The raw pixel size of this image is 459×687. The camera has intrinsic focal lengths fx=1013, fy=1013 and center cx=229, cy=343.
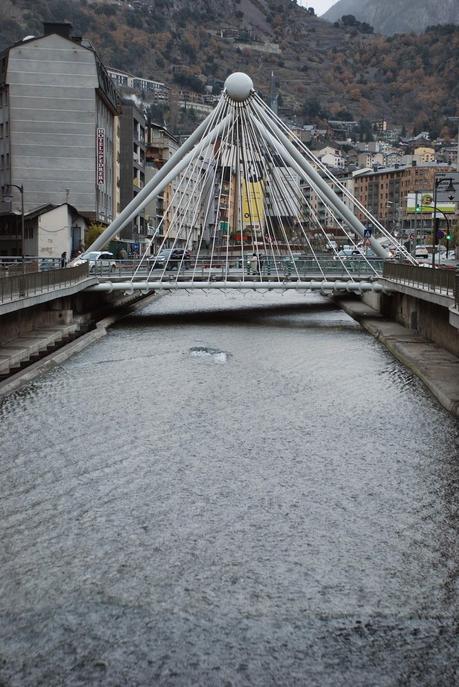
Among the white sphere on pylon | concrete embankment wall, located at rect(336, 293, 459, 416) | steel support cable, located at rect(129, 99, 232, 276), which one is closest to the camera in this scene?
concrete embankment wall, located at rect(336, 293, 459, 416)

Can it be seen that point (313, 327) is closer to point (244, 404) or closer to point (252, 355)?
point (252, 355)

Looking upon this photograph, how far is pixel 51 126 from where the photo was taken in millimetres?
68375

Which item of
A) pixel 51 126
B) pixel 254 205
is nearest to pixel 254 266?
pixel 51 126

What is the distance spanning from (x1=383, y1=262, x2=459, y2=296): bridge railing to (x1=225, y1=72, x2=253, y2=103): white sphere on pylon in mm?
12114

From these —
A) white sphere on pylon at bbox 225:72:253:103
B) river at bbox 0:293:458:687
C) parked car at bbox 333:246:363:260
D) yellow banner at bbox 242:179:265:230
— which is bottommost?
river at bbox 0:293:458:687

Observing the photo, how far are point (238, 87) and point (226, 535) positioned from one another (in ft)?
129

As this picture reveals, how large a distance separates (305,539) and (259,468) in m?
4.01

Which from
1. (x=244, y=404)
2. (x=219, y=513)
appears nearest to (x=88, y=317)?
(x=244, y=404)

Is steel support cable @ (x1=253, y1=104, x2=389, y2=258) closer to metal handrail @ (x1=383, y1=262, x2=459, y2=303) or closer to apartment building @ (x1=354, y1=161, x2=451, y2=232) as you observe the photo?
metal handrail @ (x1=383, y1=262, x2=459, y2=303)

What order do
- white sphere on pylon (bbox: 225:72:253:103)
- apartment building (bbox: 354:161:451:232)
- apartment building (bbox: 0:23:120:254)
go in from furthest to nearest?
apartment building (bbox: 354:161:451:232)
apartment building (bbox: 0:23:120:254)
white sphere on pylon (bbox: 225:72:253:103)

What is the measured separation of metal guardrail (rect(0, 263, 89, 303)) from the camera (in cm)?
2936

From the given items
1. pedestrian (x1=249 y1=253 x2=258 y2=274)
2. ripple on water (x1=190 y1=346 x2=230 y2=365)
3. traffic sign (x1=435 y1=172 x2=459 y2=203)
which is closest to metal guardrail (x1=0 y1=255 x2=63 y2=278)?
ripple on water (x1=190 y1=346 x2=230 y2=365)

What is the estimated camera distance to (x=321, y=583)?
1304 centimetres

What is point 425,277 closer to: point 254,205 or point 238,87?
point 238,87
